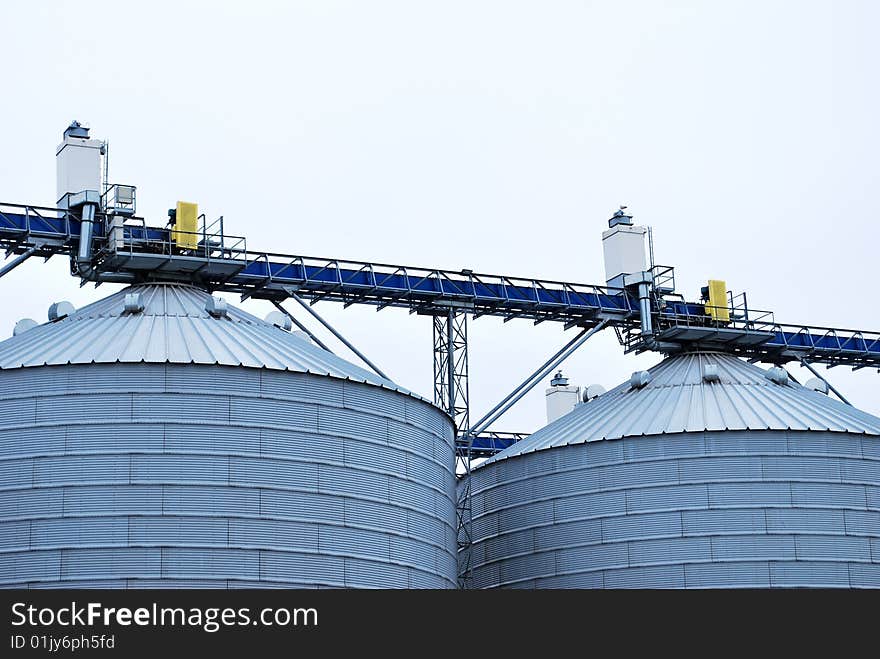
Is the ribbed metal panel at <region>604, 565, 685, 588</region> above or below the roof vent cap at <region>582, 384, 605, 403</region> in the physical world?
below

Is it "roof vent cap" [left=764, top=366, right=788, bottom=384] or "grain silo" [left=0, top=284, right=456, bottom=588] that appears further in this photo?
"roof vent cap" [left=764, top=366, right=788, bottom=384]

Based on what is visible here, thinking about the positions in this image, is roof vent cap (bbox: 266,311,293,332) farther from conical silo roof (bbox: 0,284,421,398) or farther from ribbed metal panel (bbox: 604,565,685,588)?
ribbed metal panel (bbox: 604,565,685,588)

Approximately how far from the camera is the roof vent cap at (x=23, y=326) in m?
47.0

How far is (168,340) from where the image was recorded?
143 ft

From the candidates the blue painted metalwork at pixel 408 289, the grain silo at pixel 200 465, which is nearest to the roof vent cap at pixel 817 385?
the blue painted metalwork at pixel 408 289

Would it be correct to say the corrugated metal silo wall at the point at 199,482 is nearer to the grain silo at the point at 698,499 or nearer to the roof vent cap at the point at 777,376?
the grain silo at the point at 698,499

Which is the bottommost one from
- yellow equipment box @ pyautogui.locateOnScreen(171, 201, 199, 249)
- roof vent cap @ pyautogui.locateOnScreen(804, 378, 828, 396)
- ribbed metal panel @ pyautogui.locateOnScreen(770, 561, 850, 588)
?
ribbed metal panel @ pyautogui.locateOnScreen(770, 561, 850, 588)

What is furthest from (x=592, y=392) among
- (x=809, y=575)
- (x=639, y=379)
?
(x=809, y=575)

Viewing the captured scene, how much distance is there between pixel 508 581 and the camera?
52375 mm

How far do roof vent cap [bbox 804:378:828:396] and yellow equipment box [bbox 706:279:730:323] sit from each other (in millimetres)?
3779

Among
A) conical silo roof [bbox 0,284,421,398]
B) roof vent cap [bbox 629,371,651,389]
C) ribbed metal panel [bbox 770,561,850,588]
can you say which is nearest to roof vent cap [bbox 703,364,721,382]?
roof vent cap [bbox 629,371,651,389]

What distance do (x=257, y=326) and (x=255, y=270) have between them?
6.94 meters

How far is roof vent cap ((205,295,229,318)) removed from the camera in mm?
46438

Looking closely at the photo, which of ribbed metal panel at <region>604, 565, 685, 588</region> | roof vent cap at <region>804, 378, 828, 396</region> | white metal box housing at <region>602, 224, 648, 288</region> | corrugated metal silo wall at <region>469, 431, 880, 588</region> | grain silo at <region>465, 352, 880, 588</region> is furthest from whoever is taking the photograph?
white metal box housing at <region>602, 224, 648, 288</region>
